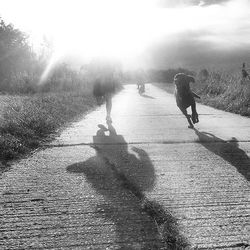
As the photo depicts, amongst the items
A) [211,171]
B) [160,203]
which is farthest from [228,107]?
[160,203]

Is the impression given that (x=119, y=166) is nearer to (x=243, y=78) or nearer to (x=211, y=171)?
→ (x=211, y=171)

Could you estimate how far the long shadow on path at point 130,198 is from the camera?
9.59 feet

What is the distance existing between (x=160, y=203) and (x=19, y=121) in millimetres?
4987

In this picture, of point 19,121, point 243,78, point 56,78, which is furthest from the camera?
point 56,78

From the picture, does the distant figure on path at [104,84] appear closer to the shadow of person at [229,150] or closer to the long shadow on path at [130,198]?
the shadow of person at [229,150]

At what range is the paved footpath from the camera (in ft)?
9.67

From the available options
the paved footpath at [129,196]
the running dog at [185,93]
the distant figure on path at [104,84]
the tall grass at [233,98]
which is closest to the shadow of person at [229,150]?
the paved footpath at [129,196]

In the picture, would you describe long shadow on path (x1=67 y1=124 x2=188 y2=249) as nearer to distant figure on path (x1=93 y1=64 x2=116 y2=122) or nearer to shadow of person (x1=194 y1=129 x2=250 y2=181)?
shadow of person (x1=194 y1=129 x2=250 y2=181)

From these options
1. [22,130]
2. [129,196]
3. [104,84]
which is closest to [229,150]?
[129,196]

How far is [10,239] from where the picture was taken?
9.68 ft

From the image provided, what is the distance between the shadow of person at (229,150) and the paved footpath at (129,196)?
1 cm

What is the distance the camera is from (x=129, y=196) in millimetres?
3932

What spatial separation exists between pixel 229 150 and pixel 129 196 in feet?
9.46

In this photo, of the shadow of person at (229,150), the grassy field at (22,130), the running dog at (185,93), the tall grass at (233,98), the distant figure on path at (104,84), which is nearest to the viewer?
the shadow of person at (229,150)
